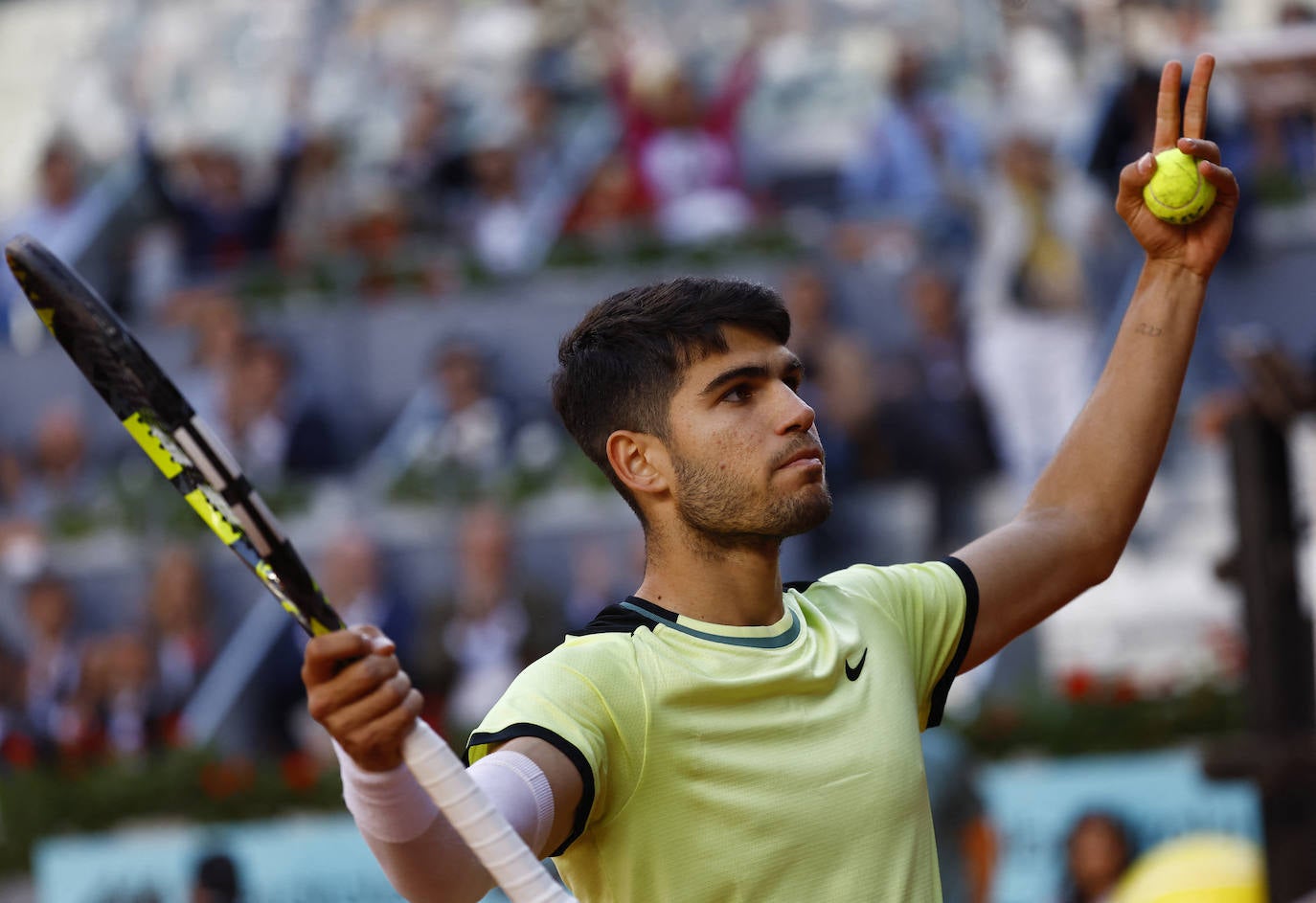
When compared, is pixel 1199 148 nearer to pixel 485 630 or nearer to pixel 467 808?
pixel 467 808

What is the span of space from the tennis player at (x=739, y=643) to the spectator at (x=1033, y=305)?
751 cm

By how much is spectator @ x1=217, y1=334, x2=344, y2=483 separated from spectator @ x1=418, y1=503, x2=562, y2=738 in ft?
6.29

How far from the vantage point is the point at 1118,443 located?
108 inches

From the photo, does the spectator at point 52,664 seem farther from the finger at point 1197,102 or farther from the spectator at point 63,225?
the finger at point 1197,102

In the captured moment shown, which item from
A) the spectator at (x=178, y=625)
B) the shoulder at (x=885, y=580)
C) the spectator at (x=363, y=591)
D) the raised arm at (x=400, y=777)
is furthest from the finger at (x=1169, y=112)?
the spectator at (x=178, y=625)

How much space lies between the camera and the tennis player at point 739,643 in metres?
2.10

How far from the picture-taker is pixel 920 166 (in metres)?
11.7

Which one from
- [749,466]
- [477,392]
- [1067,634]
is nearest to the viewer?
[749,466]

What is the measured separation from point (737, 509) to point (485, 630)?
7.58 metres

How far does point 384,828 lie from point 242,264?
38.5 ft

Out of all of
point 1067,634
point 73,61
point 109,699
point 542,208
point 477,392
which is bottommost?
point 1067,634

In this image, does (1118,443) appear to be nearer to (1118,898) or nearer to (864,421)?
(1118,898)

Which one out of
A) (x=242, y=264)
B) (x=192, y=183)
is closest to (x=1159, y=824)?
(x=242, y=264)

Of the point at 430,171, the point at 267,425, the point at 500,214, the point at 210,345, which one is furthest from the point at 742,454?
the point at 430,171
